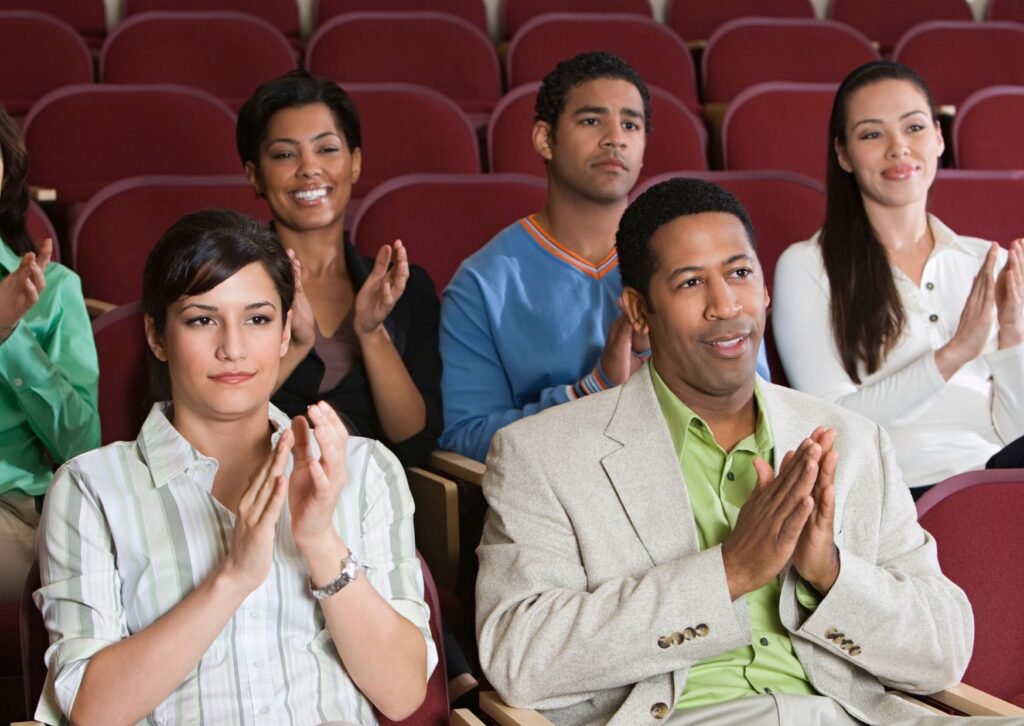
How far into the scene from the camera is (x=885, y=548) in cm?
134

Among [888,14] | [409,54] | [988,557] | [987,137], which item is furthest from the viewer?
[888,14]

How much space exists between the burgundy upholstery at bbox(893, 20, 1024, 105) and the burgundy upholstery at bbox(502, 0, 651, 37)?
2.42 feet

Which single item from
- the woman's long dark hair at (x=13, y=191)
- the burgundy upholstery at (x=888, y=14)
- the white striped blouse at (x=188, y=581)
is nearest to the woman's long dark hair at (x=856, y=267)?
the white striped blouse at (x=188, y=581)

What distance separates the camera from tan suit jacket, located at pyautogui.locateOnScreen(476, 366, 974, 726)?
122 cm

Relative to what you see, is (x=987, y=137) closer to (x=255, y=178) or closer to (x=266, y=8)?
(x=255, y=178)

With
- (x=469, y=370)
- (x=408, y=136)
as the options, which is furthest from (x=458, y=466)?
(x=408, y=136)

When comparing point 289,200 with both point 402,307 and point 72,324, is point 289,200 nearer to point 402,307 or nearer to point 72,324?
point 402,307

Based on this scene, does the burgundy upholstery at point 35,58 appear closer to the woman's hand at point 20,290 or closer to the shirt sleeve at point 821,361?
the woman's hand at point 20,290

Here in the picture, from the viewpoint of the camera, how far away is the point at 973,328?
188 cm

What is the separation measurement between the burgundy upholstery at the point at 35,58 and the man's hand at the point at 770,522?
2350mm

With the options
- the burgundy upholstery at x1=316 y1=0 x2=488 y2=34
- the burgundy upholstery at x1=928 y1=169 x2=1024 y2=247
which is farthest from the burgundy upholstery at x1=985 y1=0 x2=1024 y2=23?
the burgundy upholstery at x1=928 y1=169 x2=1024 y2=247

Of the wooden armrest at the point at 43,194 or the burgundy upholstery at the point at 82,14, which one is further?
the burgundy upholstery at the point at 82,14

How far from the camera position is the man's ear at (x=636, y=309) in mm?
1431

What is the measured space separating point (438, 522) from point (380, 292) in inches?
12.7
